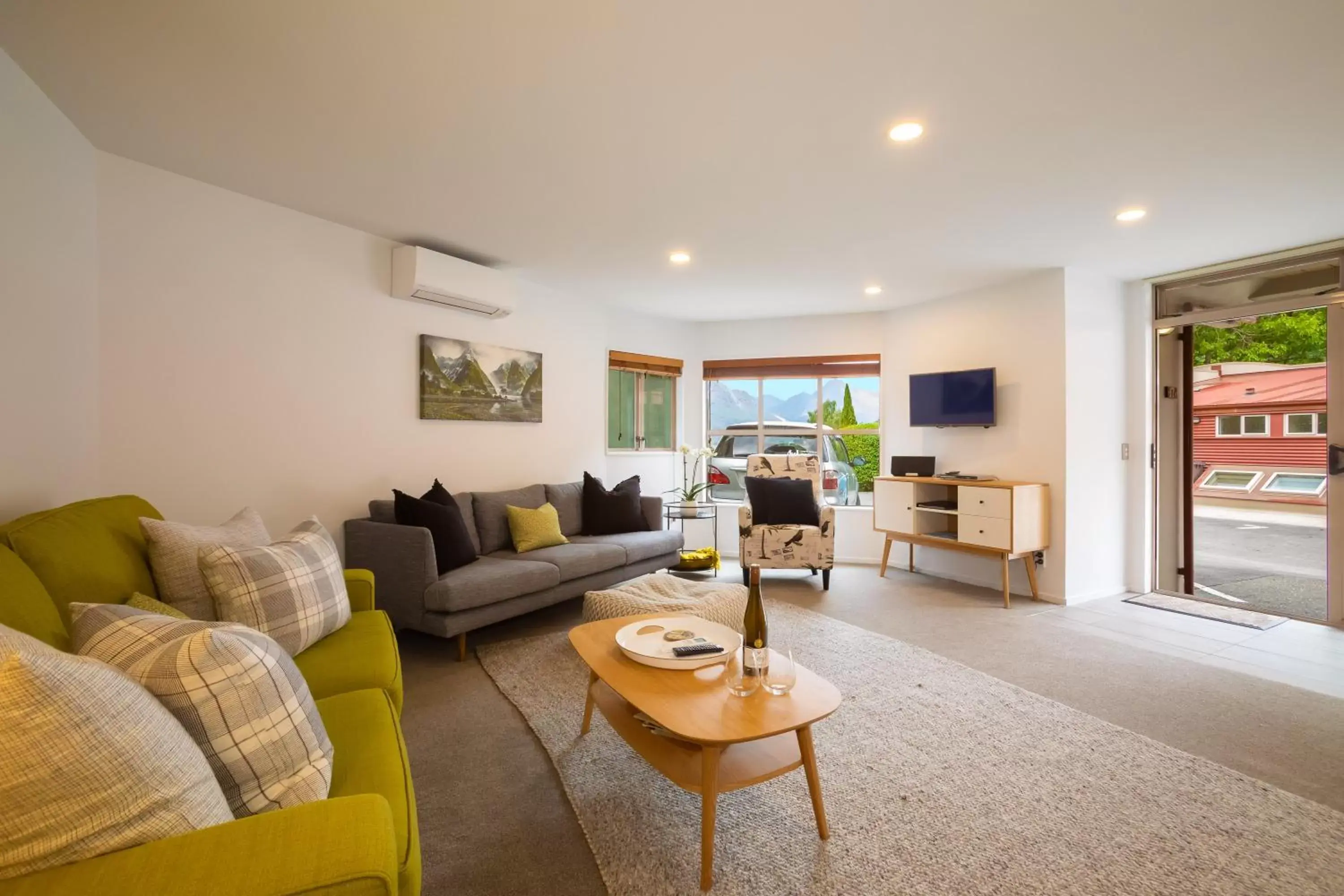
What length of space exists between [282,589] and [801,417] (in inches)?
202

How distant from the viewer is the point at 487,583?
10.3 ft

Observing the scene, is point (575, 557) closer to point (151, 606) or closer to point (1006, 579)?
point (151, 606)

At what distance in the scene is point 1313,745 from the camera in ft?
7.50

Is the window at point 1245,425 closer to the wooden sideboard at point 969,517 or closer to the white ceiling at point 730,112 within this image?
the white ceiling at point 730,112

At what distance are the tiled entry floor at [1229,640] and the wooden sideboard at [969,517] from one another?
49 cm

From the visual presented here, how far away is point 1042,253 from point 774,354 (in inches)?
104

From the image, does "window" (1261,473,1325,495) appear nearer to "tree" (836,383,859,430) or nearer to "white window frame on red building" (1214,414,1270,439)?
"white window frame on red building" (1214,414,1270,439)

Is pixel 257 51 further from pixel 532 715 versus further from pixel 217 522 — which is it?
pixel 532 715

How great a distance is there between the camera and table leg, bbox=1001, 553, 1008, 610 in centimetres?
422

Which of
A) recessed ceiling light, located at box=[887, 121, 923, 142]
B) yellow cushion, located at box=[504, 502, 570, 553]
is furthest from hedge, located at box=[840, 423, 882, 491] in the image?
recessed ceiling light, located at box=[887, 121, 923, 142]

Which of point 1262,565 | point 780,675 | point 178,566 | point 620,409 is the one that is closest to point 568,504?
point 620,409

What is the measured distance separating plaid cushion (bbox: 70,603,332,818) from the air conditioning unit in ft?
9.81

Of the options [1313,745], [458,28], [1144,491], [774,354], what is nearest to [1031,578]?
[1144,491]

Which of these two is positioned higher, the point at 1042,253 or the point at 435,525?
the point at 1042,253
